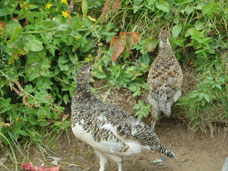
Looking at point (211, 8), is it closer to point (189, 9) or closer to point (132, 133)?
point (189, 9)

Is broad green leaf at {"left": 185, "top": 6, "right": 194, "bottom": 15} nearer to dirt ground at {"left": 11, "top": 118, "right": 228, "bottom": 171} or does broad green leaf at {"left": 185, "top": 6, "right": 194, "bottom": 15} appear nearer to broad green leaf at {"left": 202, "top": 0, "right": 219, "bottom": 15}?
broad green leaf at {"left": 202, "top": 0, "right": 219, "bottom": 15}

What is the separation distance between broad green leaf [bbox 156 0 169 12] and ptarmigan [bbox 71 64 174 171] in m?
1.67

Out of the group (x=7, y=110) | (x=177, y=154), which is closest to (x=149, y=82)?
(x=177, y=154)

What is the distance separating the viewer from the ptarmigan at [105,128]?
4034 mm

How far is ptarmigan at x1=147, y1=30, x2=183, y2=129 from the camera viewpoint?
4.91 metres

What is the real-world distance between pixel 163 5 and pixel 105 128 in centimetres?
216

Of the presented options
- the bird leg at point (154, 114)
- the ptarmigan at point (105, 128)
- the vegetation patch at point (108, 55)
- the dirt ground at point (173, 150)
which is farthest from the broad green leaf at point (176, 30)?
the ptarmigan at point (105, 128)

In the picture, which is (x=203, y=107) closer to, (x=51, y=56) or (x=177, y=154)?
(x=177, y=154)

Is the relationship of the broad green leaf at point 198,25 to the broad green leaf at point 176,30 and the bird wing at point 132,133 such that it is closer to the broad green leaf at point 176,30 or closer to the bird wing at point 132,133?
the broad green leaf at point 176,30

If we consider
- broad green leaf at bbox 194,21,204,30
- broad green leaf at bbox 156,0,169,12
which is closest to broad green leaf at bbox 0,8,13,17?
broad green leaf at bbox 156,0,169,12

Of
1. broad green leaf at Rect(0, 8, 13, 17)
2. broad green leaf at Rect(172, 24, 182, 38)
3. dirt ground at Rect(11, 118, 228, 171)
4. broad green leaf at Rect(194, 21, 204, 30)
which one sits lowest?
dirt ground at Rect(11, 118, 228, 171)

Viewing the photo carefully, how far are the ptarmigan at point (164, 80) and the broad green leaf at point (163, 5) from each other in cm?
35

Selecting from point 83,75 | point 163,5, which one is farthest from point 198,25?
point 83,75

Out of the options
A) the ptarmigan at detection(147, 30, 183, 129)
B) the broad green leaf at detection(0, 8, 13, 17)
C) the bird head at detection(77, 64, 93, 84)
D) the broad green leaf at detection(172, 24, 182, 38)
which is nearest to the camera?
the bird head at detection(77, 64, 93, 84)
